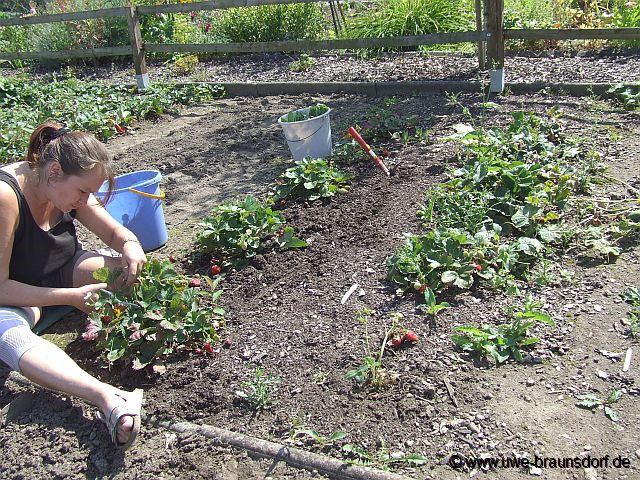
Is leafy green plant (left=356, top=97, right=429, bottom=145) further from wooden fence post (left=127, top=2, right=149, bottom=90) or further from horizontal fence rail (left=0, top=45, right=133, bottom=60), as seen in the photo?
horizontal fence rail (left=0, top=45, right=133, bottom=60)

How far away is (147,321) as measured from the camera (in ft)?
10.4

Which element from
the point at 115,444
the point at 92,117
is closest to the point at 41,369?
the point at 115,444

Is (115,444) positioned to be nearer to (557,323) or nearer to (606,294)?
(557,323)

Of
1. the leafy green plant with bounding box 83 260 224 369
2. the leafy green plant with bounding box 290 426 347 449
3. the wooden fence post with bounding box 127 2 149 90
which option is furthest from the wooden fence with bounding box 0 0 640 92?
the leafy green plant with bounding box 290 426 347 449

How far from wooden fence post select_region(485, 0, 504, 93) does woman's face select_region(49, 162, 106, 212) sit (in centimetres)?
437

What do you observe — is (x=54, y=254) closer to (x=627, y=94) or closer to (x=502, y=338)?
(x=502, y=338)

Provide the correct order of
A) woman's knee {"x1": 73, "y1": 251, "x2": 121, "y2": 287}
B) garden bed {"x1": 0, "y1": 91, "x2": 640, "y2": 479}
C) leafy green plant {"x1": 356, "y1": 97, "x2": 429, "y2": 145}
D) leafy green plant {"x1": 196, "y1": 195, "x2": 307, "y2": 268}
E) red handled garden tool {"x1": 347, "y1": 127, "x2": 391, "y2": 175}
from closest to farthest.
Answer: garden bed {"x1": 0, "y1": 91, "x2": 640, "y2": 479}, woman's knee {"x1": 73, "y1": 251, "x2": 121, "y2": 287}, leafy green plant {"x1": 196, "y1": 195, "x2": 307, "y2": 268}, red handled garden tool {"x1": 347, "y1": 127, "x2": 391, "y2": 175}, leafy green plant {"x1": 356, "y1": 97, "x2": 429, "y2": 145}

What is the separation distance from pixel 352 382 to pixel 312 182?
6.80 feet

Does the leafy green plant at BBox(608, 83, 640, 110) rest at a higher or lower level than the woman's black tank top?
lower

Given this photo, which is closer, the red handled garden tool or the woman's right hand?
the woman's right hand

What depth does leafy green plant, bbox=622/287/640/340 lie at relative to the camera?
2.90 metres

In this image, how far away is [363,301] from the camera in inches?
133

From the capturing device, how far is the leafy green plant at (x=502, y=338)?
286 cm

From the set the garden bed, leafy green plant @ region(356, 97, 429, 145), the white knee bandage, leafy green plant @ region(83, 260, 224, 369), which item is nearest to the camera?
the garden bed
